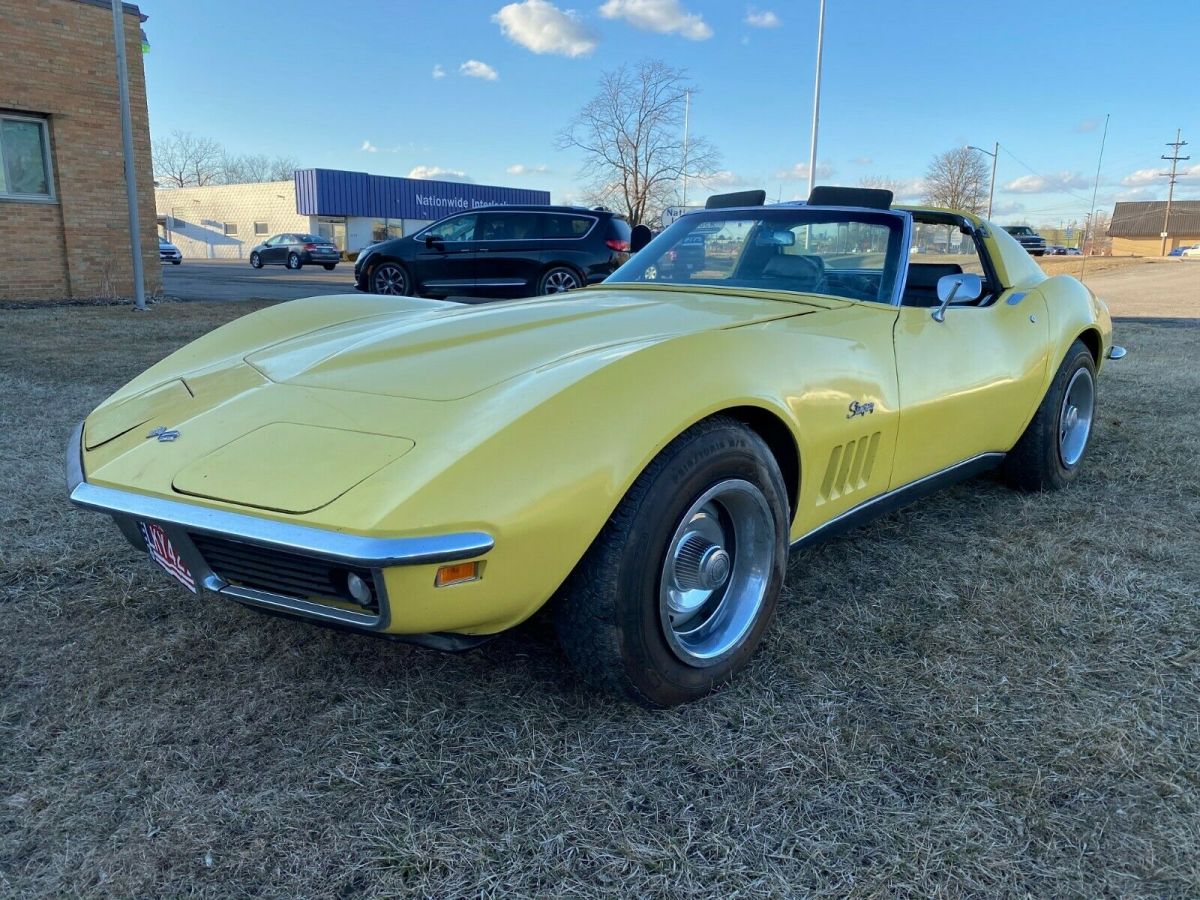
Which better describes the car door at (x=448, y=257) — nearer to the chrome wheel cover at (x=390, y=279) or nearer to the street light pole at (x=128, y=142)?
the chrome wheel cover at (x=390, y=279)

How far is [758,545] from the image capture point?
7.64 ft

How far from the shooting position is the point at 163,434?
2152 mm

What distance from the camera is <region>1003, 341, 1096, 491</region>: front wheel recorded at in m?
3.78

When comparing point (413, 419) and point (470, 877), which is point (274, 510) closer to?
point (413, 419)

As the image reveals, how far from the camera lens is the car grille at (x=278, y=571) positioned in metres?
1.75

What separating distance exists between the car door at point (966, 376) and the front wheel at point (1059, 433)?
161 mm

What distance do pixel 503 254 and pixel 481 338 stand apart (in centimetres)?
1014

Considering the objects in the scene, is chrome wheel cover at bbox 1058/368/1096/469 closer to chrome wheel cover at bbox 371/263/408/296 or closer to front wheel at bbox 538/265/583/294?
front wheel at bbox 538/265/583/294

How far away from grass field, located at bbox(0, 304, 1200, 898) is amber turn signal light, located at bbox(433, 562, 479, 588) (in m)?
0.49

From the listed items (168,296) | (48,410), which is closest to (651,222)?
(168,296)

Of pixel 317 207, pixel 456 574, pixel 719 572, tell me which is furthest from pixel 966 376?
pixel 317 207

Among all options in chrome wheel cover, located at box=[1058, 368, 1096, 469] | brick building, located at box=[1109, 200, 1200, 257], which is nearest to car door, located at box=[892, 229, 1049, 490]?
chrome wheel cover, located at box=[1058, 368, 1096, 469]

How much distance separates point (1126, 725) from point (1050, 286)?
246cm

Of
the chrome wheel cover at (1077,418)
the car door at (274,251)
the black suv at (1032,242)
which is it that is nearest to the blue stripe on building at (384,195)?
the car door at (274,251)
